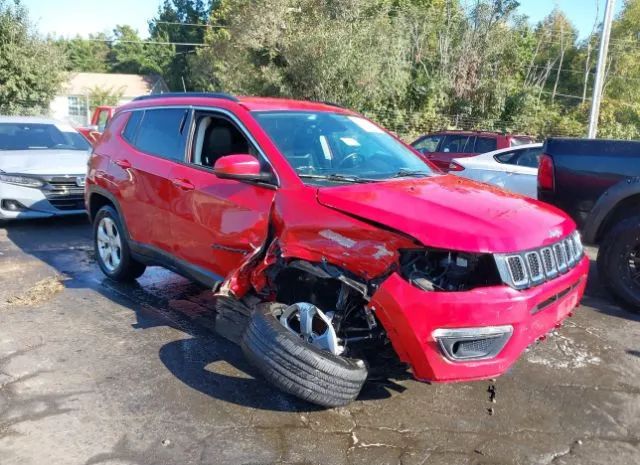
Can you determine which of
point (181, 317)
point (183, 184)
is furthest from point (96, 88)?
point (183, 184)

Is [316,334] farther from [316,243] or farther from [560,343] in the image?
[560,343]

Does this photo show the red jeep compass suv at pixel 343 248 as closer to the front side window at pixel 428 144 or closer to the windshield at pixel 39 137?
the windshield at pixel 39 137

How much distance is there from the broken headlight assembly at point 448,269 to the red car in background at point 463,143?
866cm

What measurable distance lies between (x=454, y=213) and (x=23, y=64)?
2470 cm

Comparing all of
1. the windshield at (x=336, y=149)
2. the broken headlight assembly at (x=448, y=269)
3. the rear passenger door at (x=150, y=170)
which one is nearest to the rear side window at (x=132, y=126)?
the rear passenger door at (x=150, y=170)

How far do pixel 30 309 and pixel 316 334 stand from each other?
3.12 m

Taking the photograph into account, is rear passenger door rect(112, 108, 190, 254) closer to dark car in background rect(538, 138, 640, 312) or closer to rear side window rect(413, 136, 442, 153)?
dark car in background rect(538, 138, 640, 312)

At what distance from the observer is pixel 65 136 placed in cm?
1027

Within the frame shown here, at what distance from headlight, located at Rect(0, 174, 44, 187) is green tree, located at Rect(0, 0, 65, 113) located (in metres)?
17.5

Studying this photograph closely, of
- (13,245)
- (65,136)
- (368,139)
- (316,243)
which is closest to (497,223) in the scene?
(316,243)

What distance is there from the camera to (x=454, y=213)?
332cm

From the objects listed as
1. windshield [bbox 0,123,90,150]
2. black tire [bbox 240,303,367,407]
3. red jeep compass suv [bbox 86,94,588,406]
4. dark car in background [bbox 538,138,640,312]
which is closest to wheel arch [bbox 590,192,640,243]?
dark car in background [bbox 538,138,640,312]

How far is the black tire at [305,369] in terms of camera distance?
10.6 ft

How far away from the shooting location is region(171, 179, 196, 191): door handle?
4633 mm
